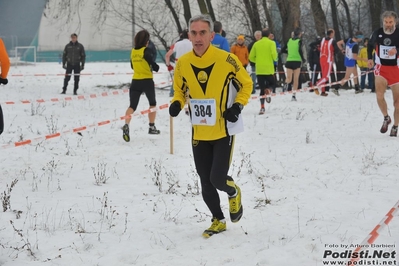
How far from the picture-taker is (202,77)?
4.98 meters

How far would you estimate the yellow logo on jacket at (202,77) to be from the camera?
4.97 meters

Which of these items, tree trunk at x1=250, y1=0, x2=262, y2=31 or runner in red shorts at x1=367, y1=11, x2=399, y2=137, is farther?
tree trunk at x1=250, y1=0, x2=262, y2=31

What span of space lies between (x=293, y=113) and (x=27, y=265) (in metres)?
9.37

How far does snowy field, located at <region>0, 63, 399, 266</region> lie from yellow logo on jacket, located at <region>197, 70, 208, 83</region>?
4.40 feet

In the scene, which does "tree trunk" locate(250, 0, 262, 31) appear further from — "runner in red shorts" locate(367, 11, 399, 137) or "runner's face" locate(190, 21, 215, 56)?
"runner's face" locate(190, 21, 215, 56)

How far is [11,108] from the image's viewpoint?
48.4 ft

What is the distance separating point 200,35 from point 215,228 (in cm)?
168

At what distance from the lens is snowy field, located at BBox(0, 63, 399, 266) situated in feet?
15.5

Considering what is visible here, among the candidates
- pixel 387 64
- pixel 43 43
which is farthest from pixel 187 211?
pixel 43 43

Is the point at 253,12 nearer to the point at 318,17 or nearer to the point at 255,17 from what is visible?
the point at 255,17

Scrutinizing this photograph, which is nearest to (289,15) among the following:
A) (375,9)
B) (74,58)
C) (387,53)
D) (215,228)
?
(375,9)

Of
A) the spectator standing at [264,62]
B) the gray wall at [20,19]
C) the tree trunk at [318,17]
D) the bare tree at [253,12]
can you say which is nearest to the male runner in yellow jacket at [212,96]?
the spectator standing at [264,62]

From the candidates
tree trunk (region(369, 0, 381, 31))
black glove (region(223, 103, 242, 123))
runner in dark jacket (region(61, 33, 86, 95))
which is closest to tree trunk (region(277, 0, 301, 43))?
tree trunk (region(369, 0, 381, 31))

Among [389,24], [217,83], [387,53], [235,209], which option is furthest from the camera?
[387,53]
